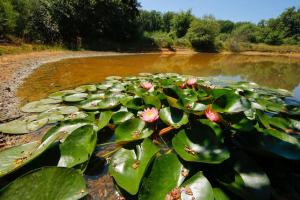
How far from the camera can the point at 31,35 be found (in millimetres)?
11719

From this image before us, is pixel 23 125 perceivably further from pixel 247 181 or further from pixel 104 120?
pixel 247 181

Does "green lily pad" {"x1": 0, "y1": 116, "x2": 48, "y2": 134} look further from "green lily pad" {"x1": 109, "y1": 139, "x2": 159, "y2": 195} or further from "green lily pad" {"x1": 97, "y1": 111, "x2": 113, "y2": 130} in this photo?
"green lily pad" {"x1": 109, "y1": 139, "x2": 159, "y2": 195}

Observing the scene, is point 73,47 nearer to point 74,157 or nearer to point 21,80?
point 21,80

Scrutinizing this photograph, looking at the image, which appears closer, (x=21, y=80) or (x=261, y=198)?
(x=261, y=198)

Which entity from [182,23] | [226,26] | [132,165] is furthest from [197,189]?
[226,26]

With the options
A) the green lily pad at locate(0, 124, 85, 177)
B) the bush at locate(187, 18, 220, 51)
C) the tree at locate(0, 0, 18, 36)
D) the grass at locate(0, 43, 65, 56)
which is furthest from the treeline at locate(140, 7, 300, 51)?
the green lily pad at locate(0, 124, 85, 177)

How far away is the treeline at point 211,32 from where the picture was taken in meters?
21.6

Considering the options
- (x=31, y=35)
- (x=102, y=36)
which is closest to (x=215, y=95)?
(x=31, y=35)

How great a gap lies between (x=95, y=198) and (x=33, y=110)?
1.56 meters

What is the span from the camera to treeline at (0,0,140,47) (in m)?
11.4

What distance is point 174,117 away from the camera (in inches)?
62.8

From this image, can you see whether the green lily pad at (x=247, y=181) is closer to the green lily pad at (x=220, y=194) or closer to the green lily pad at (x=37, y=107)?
the green lily pad at (x=220, y=194)

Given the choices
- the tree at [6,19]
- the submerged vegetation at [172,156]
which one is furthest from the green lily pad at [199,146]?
the tree at [6,19]

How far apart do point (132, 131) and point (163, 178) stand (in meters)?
0.50
